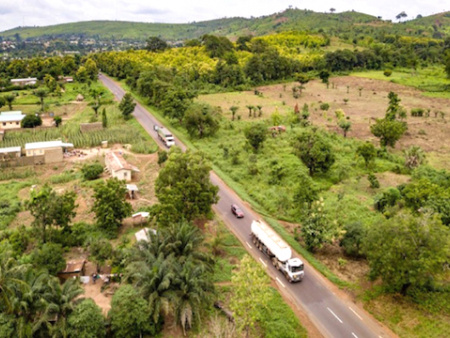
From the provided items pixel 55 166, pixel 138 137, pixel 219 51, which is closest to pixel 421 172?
pixel 138 137

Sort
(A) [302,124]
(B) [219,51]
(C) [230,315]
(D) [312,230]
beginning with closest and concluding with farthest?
(C) [230,315]
(D) [312,230]
(A) [302,124]
(B) [219,51]

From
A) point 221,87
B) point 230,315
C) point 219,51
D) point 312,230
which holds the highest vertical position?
point 219,51

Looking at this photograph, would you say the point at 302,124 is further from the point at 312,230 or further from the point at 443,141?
the point at 312,230

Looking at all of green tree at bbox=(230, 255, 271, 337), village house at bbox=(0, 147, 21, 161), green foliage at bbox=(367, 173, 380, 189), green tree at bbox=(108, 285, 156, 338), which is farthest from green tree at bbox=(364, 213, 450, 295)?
village house at bbox=(0, 147, 21, 161)

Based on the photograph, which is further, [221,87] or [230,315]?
[221,87]

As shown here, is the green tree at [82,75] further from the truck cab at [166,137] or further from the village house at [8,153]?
the village house at [8,153]

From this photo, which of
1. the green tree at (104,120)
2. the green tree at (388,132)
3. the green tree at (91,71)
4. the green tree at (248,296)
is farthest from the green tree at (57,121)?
the green tree at (248,296)

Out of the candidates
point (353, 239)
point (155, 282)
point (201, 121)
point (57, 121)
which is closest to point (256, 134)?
point (201, 121)
